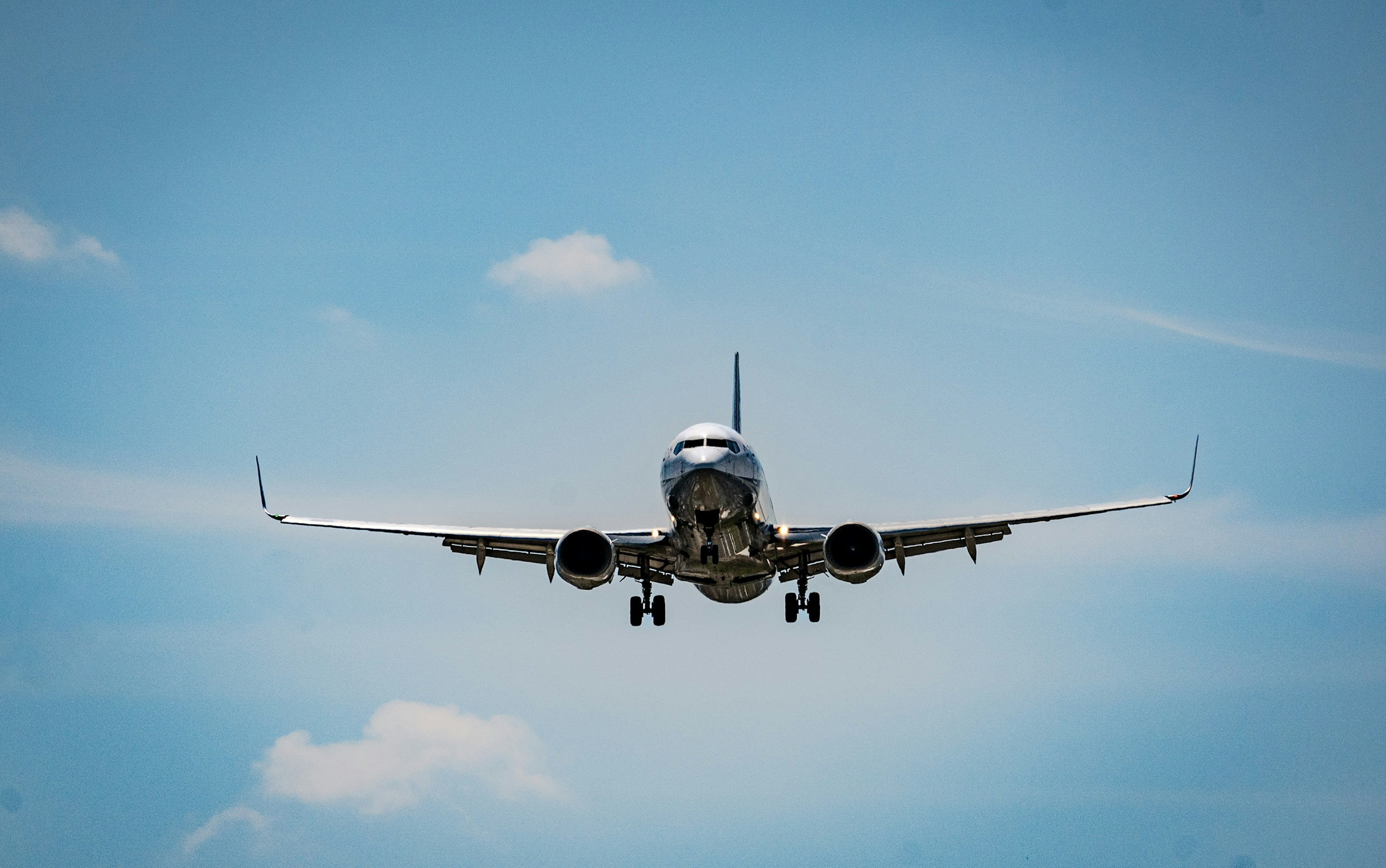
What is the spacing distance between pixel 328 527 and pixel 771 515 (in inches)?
512

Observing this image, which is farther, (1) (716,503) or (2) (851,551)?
(2) (851,551)

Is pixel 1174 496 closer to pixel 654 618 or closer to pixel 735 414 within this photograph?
pixel 654 618

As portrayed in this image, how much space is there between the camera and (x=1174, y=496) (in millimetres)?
32875

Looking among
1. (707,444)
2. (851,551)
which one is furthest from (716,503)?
(851,551)

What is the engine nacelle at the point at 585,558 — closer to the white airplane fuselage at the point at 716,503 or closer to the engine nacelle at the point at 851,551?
the white airplane fuselage at the point at 716,503

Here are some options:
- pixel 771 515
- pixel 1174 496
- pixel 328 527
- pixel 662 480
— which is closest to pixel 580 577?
pixel 662 480

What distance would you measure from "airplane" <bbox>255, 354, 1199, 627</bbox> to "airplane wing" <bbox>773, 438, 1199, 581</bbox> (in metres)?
0.04

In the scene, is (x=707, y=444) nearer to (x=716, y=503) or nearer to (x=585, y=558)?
(x=716, y=503)

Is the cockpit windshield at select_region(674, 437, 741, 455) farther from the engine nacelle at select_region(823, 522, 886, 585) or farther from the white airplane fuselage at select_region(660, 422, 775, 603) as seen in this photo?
the engine nacelle at select_region(823, 522, 886, 585)

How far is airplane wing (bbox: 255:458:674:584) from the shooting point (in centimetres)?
3259

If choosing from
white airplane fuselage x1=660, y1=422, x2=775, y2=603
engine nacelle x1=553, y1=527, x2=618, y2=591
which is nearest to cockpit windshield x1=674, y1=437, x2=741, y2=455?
white airplane fuselage x1=660, y1=422, x2=775, y2=603

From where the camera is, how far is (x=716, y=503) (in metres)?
29.0

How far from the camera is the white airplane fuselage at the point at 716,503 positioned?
2866 centimetres

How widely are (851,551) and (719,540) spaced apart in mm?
3271
